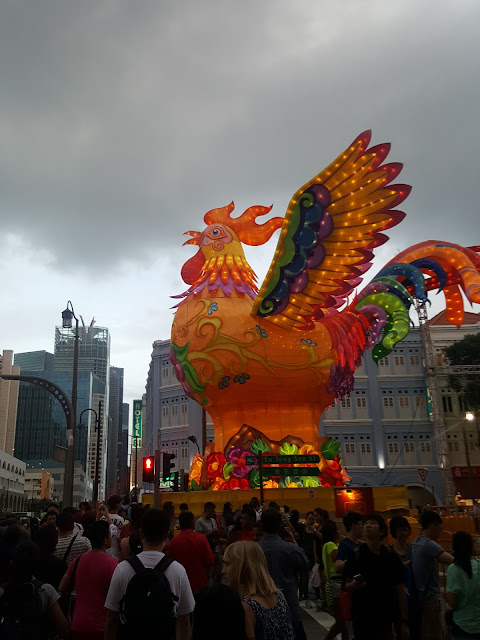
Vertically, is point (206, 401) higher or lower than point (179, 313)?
lower

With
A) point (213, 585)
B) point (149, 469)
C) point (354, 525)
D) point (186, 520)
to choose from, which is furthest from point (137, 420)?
point (213, 585)

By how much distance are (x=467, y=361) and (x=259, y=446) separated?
25.4 m

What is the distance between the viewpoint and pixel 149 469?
1080 centimetres

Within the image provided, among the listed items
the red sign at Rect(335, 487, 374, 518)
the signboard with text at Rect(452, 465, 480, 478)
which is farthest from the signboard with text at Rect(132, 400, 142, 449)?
the red sign at Rect(335, 487, 374, 518)

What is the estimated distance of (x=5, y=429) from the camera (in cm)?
9031

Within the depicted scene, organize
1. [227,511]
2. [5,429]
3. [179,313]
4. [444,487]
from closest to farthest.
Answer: [227,511]
[179,313]
[444,487]
[5,429]

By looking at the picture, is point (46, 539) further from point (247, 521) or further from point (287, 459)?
point (287, 459)

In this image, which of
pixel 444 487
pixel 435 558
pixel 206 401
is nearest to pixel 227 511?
pixel 435 558

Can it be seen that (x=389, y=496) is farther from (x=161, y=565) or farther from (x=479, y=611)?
(x=161, y=565)

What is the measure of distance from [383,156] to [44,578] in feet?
40.1

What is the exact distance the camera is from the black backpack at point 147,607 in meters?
3.02

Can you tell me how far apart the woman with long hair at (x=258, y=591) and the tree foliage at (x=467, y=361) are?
3705 cm

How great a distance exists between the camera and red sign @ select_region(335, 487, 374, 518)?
1593cm

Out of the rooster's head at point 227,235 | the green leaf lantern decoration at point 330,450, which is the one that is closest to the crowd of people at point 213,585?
the green leaf lantern decoration at point 330,450
